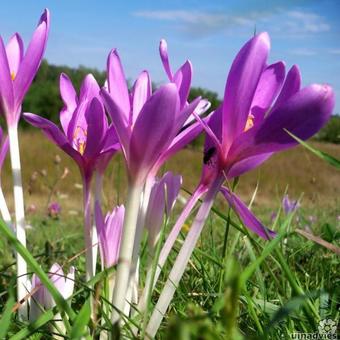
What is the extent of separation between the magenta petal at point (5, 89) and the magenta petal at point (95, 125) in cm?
13

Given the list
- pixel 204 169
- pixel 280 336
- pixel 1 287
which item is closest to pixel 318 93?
pixel 204 169

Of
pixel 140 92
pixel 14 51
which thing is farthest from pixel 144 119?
pixel 14 51

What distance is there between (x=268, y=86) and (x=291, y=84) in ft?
0.13

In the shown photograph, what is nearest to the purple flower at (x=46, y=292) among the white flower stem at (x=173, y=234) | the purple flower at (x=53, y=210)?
the white flower stem at (x=173, y=234)

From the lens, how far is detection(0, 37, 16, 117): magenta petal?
2.66 ft

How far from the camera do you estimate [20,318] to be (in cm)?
88

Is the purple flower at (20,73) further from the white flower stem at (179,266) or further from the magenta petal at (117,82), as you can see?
the white flower stem at (179,266)

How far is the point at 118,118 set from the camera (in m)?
0.68

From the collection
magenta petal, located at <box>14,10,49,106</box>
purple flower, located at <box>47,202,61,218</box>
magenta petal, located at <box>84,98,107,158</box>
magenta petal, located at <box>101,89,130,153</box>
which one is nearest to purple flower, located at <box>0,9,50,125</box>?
magenta petal, located at <box>14,10,49,106</box>

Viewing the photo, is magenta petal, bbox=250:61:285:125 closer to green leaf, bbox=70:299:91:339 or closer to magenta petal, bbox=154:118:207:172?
magenta petal, bbox=154:118:207:172

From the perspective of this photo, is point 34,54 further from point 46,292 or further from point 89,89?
point 46,292

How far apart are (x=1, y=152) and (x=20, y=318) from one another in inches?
10.5

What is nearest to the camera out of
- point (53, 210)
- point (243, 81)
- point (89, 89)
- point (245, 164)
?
point (243, 81)

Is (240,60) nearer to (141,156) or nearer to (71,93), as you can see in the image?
(141,156)
